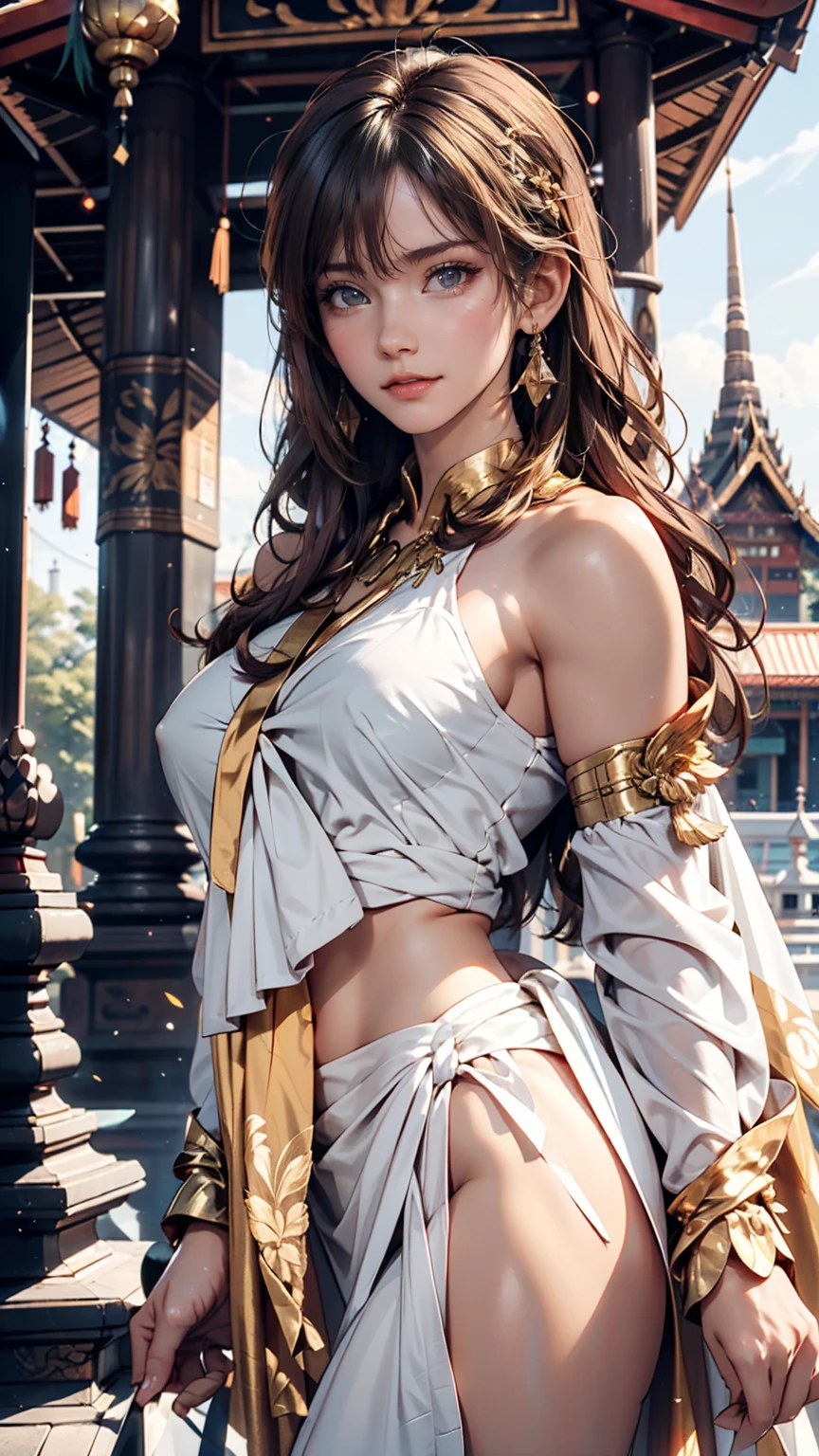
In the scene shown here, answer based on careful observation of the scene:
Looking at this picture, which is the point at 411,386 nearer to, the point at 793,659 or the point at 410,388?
the point at 410,388

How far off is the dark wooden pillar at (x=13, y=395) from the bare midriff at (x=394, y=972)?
212 cm

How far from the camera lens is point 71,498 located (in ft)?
12.6

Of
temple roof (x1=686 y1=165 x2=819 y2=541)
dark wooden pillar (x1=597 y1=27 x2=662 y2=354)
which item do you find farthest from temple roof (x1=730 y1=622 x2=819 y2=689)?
dark wooden pillar (x1=597 y1=27 x2=662 y2=354)

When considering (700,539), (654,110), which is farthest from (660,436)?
(654,110)

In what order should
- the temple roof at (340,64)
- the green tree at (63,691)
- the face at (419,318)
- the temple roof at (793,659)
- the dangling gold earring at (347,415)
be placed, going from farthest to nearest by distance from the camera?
the green tree at (63,691)
the temple roof at (793,659)
the temple roof at (340,64)
the dangling gold earring at (347,415)
the face at (419,318)

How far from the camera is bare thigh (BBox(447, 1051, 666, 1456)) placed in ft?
2.70

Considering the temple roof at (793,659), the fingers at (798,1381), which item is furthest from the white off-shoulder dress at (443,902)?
the temple roof at (793,659)

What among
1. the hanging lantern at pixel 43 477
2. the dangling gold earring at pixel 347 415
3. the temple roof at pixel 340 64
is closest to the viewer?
the dangling gold earring at pixel 347 415

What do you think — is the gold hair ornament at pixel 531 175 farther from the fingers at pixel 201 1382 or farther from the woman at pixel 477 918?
the fingers at pixel 201 1382

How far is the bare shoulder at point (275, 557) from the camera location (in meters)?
1.27

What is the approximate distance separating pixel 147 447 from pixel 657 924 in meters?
2.65

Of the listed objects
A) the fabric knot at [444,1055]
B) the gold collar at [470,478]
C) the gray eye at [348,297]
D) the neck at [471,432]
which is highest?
the gray eye at [348,297]

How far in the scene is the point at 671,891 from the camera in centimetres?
95

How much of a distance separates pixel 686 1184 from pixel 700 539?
53 cm
